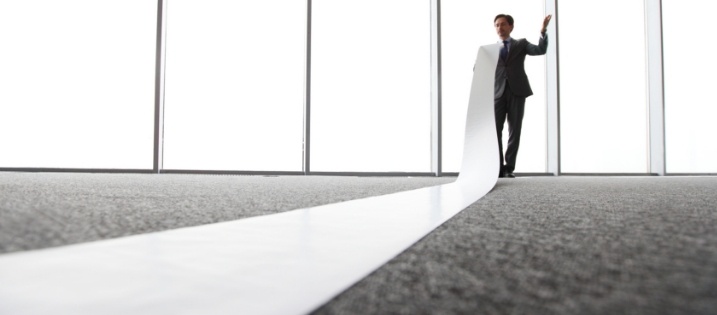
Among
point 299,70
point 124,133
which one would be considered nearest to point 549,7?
point 299,70

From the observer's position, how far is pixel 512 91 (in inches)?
90.8

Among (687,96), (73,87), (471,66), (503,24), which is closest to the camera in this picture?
(503,24)

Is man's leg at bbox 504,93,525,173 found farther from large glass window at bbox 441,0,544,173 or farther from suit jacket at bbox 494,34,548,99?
large glass window at bbox 441,0,544,173

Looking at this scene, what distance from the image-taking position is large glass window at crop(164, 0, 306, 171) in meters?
3.16

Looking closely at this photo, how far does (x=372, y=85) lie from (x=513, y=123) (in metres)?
1.33

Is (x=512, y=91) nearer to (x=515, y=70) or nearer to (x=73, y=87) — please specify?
(x=515, y=70)

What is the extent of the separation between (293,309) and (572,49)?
4.04 m

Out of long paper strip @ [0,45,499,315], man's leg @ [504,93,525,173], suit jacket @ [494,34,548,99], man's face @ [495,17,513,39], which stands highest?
man's face @ [495,17,513,39]

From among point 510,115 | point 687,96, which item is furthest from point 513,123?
point 687,96

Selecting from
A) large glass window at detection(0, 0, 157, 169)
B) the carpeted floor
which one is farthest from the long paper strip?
large glass window at detection(0, 0, 157, 169)

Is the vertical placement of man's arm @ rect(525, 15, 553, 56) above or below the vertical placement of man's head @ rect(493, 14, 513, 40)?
below

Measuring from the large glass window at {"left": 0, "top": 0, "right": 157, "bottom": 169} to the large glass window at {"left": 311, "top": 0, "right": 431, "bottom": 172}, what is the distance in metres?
1.31

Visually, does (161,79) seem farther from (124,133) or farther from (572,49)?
(572,49)

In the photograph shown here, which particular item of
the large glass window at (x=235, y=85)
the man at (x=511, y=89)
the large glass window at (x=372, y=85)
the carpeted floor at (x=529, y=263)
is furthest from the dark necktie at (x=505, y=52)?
the carpeted floor at (x=529, y=263)
